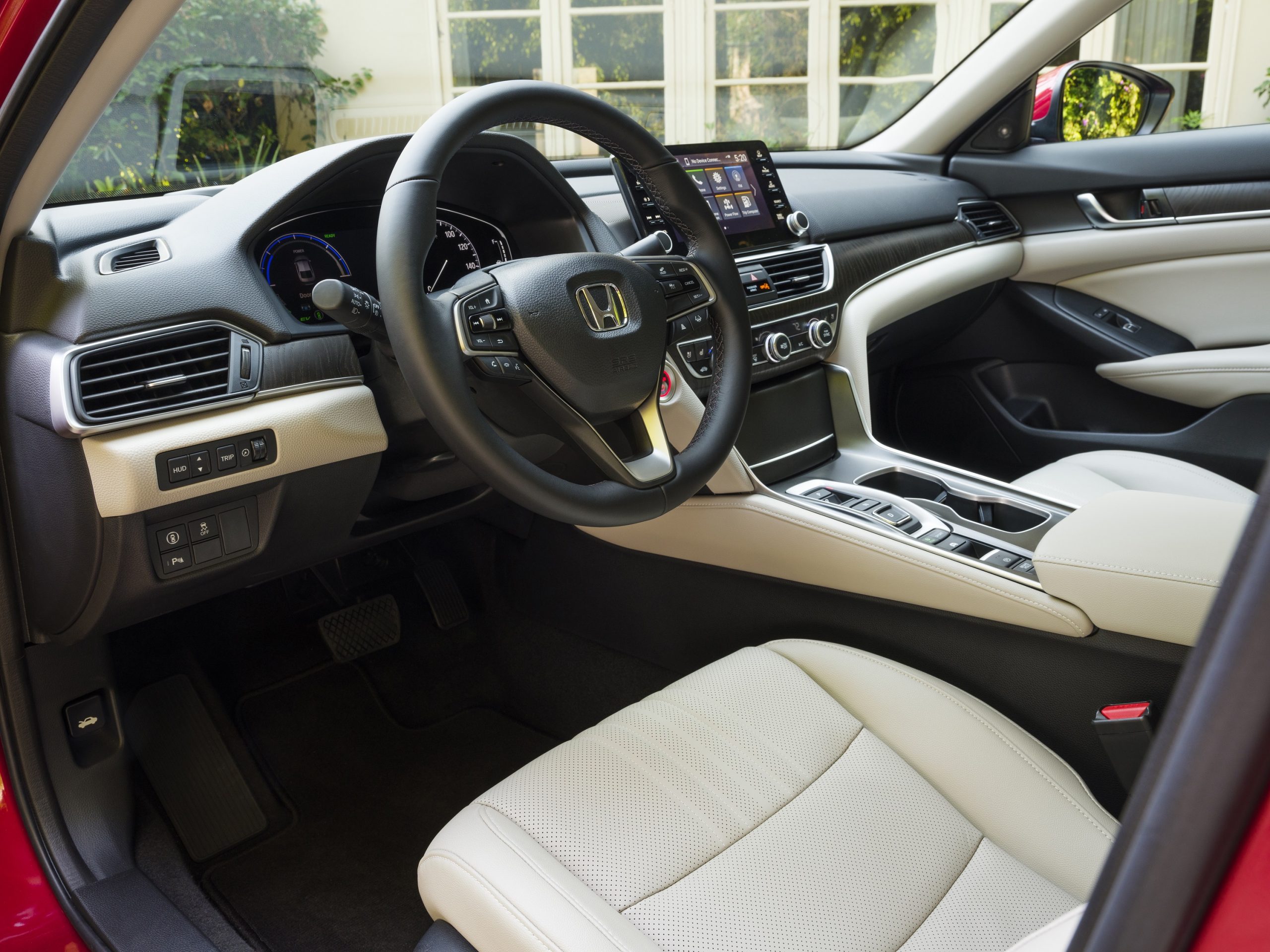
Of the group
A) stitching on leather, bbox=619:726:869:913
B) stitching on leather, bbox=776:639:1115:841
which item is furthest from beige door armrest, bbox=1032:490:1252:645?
stitching on leather, bbox=619:726:869:913

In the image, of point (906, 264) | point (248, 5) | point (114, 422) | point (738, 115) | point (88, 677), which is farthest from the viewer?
point (738, 115)

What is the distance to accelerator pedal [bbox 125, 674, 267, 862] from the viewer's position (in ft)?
5.16

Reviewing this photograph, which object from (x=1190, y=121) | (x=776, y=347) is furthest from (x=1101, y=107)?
(x=776, y=347)

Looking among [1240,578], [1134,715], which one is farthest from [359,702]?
[1240,578]

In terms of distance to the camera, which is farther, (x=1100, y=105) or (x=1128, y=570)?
(x=1100, y=105)

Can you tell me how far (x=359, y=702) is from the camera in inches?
74.2

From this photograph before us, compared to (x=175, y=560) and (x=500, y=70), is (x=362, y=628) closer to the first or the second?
(x=175, y=560)

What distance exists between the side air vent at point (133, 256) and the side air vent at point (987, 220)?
1839mm

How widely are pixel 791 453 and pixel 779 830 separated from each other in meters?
0.87

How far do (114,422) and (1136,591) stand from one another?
3.59 ft

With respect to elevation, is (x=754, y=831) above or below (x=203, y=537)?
below

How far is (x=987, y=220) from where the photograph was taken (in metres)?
2.42

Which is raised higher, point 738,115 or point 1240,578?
point 738,115

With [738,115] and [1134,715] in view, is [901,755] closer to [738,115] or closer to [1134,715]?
[1134,715]
